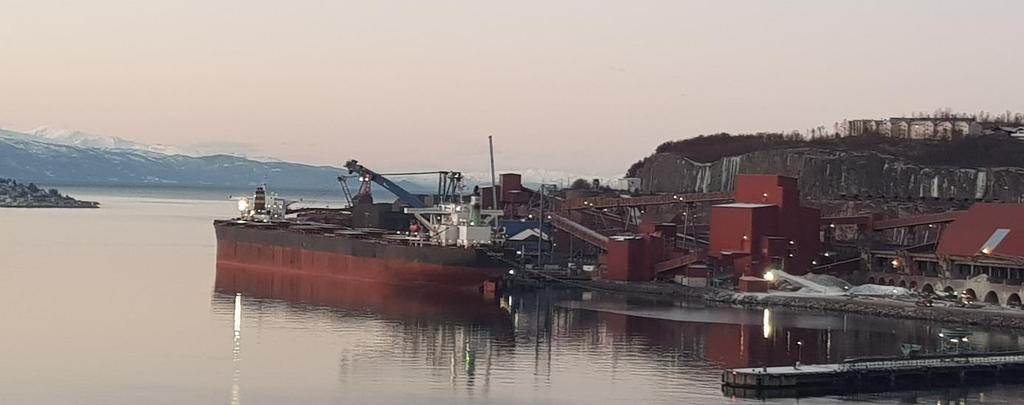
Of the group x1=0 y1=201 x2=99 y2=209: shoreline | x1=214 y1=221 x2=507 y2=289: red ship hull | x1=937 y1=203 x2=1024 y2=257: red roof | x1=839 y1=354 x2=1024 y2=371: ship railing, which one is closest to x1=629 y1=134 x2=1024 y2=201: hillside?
x1=937 y1=203 x2=1024 y2=257: red roof

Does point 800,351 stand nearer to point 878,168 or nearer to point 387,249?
point 387,249

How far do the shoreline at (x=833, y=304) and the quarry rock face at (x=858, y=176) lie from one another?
18.3 m

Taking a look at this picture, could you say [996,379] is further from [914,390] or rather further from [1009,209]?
[1009,209]

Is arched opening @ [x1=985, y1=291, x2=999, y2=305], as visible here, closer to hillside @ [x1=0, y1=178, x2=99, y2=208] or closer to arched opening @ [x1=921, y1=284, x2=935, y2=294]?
arched opening @ [x1=921, y1=284, x2=935, y2=294]

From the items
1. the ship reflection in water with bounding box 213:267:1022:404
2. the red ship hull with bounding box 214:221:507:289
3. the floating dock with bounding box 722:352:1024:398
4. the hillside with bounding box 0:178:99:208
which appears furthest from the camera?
the hillside with bounding box 0:178:99:208

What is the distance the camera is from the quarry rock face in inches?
2405

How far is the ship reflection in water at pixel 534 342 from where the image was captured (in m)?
26.2

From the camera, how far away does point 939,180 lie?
63031 millimetres

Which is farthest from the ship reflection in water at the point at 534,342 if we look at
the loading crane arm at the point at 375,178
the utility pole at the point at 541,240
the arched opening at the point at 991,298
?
the loading crane arm at the point at 375,178

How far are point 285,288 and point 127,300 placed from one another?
497cm

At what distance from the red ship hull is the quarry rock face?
2143 centimetres

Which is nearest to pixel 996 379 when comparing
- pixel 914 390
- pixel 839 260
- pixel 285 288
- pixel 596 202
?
pixel 914 390

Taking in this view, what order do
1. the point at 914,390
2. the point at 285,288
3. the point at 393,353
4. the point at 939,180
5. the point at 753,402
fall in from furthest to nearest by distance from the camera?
1. the point at 939,180
2. the point at 285,288
3. the point at 393,353
4. the point at 914,390
5. the point at 753,402

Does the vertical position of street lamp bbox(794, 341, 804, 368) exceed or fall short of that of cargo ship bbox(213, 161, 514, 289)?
it falls short
